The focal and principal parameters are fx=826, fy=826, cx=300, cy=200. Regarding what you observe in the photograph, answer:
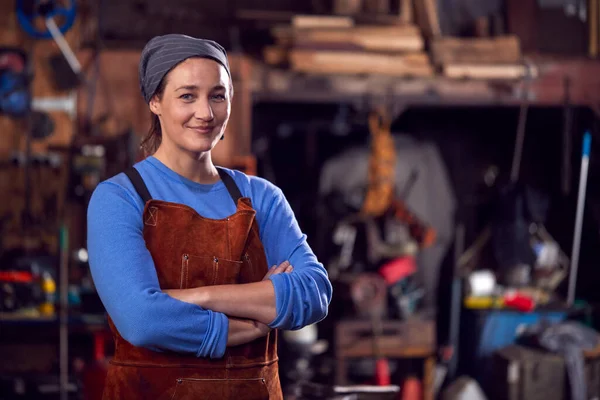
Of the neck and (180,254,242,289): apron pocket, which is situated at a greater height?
the neck

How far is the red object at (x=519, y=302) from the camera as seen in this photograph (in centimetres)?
714

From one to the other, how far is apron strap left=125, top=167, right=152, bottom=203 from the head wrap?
0.21m

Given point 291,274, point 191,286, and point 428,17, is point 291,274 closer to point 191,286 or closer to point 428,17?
point 191,286

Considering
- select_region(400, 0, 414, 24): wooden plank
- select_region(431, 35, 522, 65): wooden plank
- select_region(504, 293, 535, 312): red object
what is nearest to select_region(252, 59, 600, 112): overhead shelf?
select_region(431, 35, 522, 65): wooden plank

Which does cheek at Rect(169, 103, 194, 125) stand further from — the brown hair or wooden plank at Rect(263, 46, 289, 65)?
wooden plank at Rect(263, 46, 289, 65)

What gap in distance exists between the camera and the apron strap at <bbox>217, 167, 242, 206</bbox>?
2.26m

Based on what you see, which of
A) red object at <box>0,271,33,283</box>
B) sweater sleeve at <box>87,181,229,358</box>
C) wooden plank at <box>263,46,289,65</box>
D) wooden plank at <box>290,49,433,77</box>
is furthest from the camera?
wooden plank at <box>263,46,289,65</box>

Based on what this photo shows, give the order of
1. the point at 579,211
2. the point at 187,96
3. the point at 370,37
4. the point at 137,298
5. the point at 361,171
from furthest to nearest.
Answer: the point at 361,171, the point at 579,211, the point at 370,37, the point at 187,96, the point at 137,298

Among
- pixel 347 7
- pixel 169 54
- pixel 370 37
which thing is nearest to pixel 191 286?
pixel 169 54

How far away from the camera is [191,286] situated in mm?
2154

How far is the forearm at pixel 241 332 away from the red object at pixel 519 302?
17.8 ft

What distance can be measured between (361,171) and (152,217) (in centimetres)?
608

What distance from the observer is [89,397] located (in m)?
5.77

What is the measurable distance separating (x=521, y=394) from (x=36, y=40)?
191 inches
